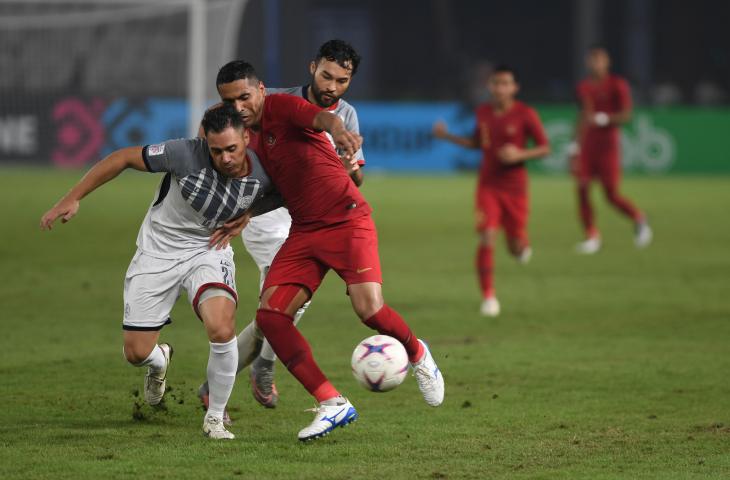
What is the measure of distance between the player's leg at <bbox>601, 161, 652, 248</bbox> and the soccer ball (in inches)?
414

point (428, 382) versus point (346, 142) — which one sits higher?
point (346, 142)

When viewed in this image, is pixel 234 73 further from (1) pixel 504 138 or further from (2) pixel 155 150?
(1) pixel 504 138

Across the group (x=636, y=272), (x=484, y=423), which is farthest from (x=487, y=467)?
(x=636, y=272)

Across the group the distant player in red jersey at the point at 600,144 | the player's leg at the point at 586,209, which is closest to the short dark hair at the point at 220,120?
the player's leg at the point at 586,209

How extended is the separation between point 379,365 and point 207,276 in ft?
3.16

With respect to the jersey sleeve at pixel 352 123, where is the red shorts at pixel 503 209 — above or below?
below

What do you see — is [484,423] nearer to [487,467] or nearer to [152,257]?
[487,467]

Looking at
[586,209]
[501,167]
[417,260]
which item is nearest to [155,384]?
[501,167]

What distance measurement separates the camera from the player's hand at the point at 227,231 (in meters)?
6.38

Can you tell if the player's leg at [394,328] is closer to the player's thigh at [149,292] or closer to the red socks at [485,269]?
the player's thigh at [149,292]

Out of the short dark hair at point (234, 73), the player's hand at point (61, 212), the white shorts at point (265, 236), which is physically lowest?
the white shorts at point (265, 236)

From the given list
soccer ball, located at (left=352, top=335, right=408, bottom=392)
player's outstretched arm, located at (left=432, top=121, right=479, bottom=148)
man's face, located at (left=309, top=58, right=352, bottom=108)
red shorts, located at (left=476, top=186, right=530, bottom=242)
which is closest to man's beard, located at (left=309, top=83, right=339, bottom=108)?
man's face, located at (left=309, top=58, right=352, bottom=108)

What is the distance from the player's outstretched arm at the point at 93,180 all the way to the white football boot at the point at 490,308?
5261 mm

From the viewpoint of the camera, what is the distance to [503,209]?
11.2 meters
